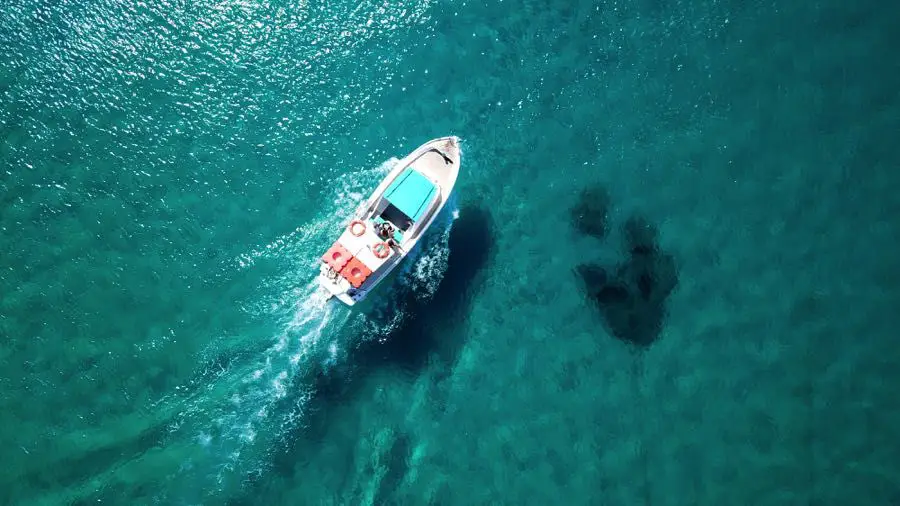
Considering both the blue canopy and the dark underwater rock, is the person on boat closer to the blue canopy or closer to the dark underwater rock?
the blue canopy

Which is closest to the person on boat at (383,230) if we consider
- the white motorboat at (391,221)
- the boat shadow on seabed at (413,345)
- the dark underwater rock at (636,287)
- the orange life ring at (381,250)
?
the white motorboat at (391,221)

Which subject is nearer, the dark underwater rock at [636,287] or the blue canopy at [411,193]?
the blue canopy at [411,193]

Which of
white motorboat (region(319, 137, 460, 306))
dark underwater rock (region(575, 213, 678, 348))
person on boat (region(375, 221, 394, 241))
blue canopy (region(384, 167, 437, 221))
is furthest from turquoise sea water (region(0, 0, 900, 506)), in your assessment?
person on boat (region(375, 221, 394, 241))

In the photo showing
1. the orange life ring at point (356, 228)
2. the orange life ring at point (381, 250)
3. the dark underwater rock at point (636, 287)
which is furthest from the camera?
the dark underwater rock at point (636, 287)

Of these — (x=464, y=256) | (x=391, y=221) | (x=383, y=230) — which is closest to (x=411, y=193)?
(x=391, y=221)

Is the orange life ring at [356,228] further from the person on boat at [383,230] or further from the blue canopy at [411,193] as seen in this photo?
the blue canopy at [411,193]

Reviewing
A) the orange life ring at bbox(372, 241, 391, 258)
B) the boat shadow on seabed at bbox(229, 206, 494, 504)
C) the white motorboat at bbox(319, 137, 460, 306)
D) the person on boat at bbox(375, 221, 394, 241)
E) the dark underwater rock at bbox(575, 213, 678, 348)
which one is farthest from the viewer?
the dark underwater rock at bbox(575, 213, 678, 348)
